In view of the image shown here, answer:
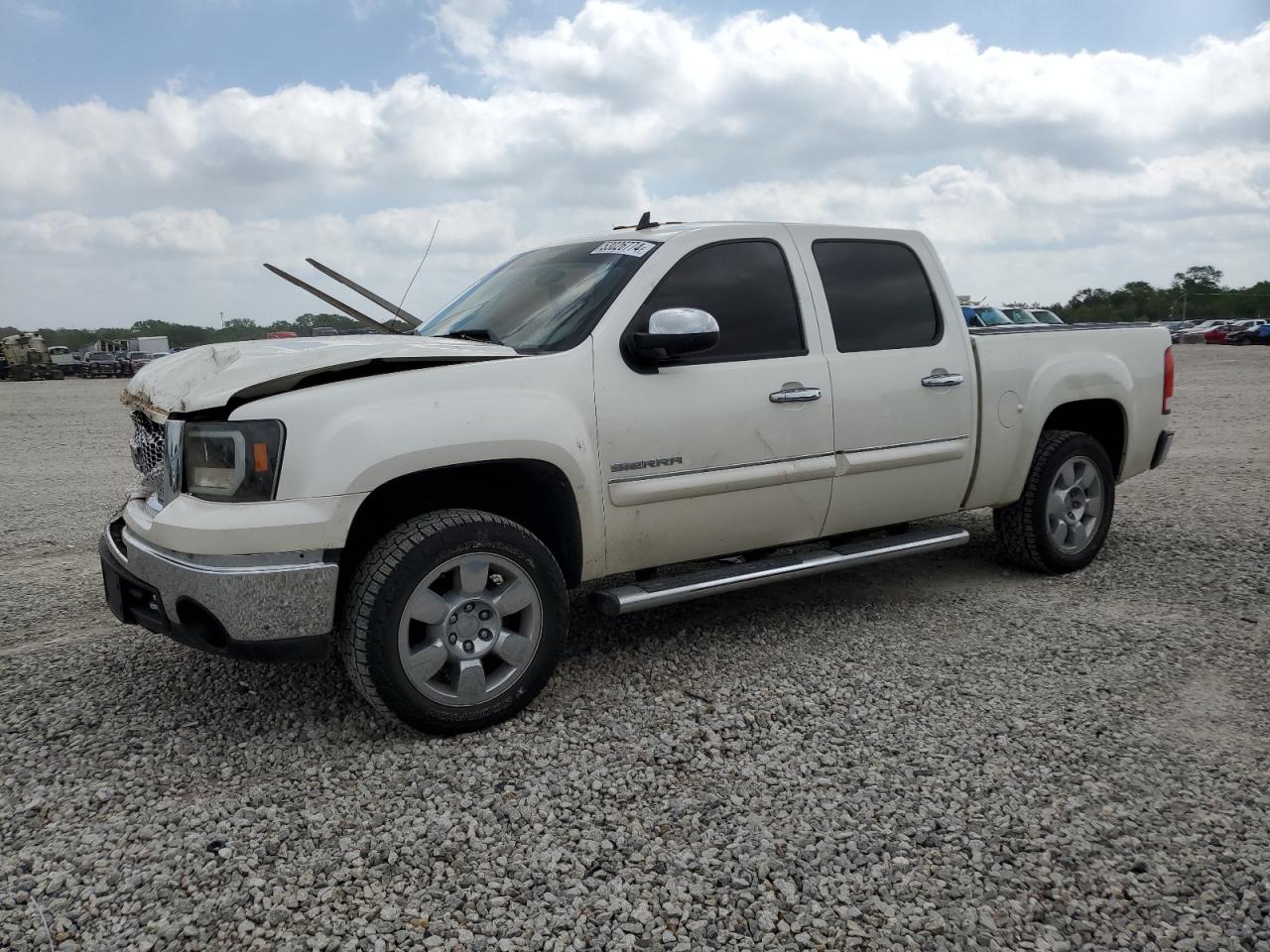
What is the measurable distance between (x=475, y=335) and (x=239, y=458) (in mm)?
1326

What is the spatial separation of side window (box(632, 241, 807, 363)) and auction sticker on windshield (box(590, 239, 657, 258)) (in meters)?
0.15

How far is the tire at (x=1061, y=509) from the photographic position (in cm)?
538

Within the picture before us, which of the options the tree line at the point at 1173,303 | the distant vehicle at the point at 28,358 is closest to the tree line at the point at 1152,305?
the tree line at the point at 1173,303

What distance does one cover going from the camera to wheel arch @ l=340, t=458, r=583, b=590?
3.63 metres

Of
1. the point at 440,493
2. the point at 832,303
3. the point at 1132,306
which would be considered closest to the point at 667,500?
the point at 440,493

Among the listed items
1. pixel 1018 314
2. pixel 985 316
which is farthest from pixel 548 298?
pixel 1018 314

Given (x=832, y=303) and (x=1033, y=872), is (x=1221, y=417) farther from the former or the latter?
(x=1033, y=872)

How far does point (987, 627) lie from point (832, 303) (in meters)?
1.71

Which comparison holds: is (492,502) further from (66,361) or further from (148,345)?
(148,345)

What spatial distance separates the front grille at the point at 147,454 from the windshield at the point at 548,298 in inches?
48.4

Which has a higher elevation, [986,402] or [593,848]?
[986,402]

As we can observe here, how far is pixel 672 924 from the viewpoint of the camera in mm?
2500

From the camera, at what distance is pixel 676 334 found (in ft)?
12.2

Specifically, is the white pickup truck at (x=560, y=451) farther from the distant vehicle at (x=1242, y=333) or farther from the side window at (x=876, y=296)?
the distant vehicle at (x=1242, y=333)
